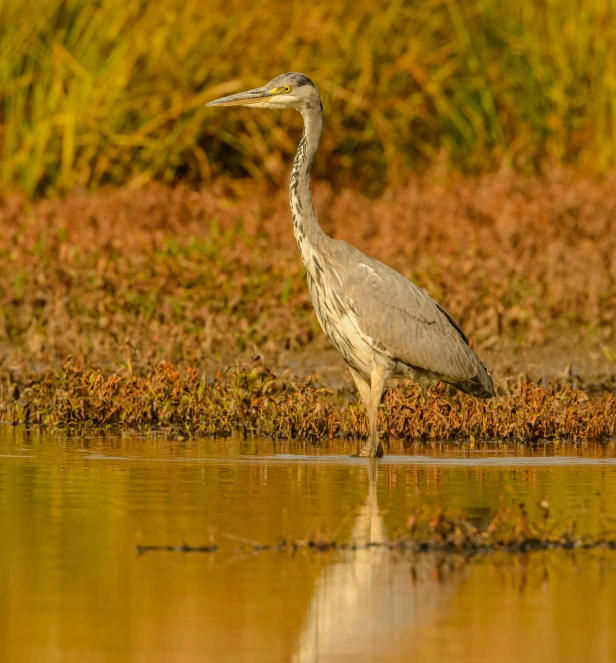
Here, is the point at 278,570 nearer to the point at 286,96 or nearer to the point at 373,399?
the point at 373,399

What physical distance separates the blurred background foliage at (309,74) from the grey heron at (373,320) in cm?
713

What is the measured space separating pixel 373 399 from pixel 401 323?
399 millimetres

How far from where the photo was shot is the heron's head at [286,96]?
31.0 ft

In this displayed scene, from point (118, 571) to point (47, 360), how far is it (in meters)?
5.67

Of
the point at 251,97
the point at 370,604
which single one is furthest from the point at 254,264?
the point at 370,604

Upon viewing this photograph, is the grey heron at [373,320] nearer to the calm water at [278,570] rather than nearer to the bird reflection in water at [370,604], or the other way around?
the calm water at [278,570]

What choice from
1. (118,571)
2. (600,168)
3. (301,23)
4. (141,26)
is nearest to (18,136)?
(141,26)

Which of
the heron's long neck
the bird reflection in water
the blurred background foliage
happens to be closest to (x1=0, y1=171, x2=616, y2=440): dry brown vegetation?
the blurred background foliage

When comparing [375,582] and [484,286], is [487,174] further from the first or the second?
[375,582]

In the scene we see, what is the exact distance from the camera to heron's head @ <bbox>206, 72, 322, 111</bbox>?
945 cm

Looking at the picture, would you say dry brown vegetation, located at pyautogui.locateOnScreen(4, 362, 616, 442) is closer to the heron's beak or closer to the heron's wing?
the heron's wing

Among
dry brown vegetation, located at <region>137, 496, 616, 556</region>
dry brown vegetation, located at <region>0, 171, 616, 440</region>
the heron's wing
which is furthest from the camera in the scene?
dry brown vegetation, located at <region>0, 171, 616, 440</region>

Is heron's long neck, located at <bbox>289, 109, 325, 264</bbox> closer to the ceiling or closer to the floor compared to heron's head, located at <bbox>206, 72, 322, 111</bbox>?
closer to the floor

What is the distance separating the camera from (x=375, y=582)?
5.23 metres
